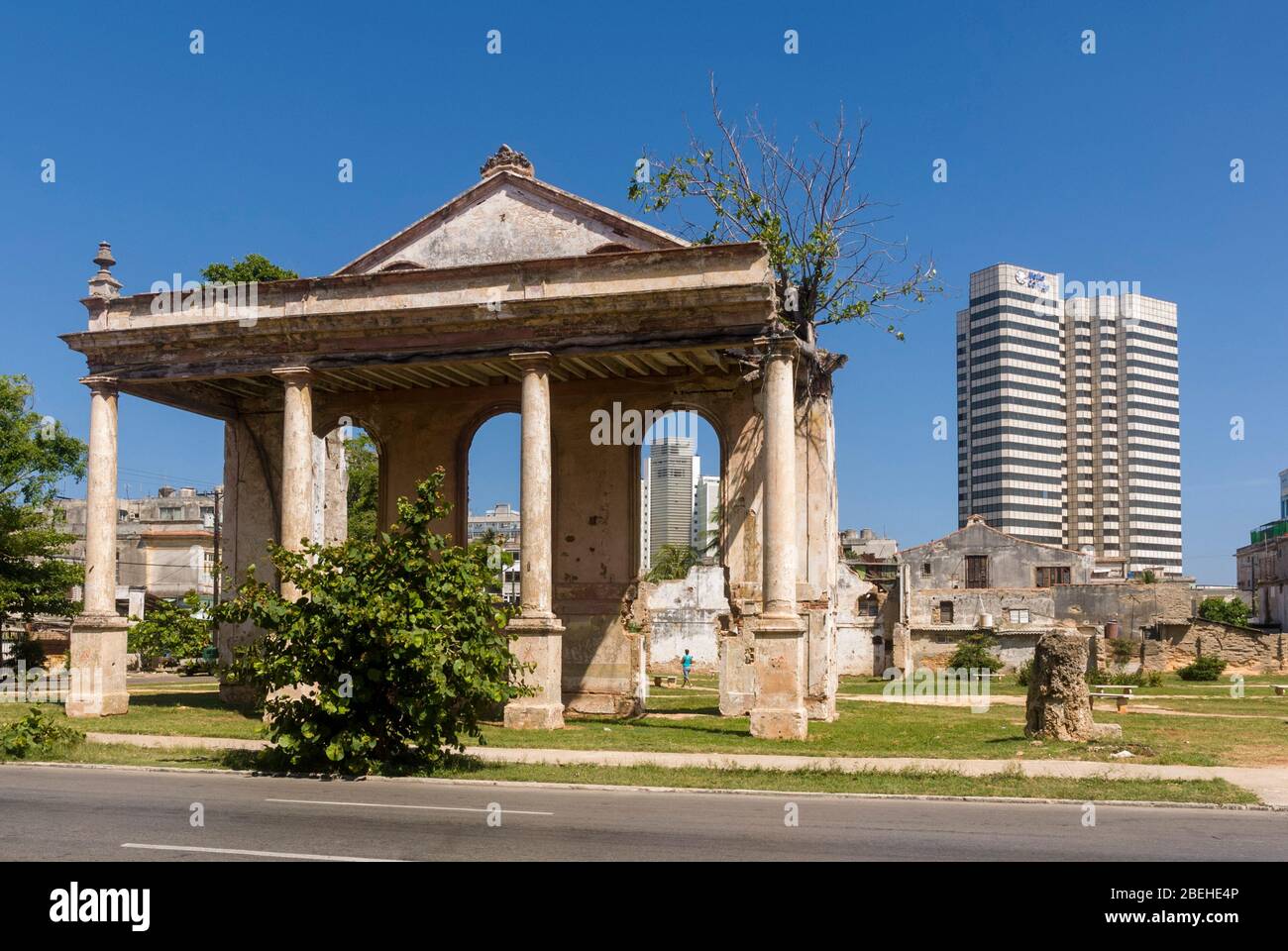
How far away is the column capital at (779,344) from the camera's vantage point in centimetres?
1998

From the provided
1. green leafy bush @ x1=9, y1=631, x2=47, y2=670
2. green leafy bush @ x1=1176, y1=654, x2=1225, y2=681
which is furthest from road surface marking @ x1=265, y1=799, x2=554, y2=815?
green leafy bush @ x1=1176, y1=654, x2=1225, y2=681

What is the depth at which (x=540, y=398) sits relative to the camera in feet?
69.5

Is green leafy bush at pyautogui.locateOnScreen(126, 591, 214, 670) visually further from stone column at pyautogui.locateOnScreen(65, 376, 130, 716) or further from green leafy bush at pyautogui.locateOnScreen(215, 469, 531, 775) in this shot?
green leafy bush at pyautogui.locateOnScreen(215, 469, 531, 775)

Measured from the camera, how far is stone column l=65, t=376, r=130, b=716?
2261cm

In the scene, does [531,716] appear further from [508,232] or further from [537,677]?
[508,232]

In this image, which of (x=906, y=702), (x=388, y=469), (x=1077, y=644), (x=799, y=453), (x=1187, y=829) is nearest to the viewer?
(x=1187, y=829)

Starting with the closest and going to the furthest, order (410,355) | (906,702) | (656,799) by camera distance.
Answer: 1. (656,799)
2. (410,355)
3. (906,702)

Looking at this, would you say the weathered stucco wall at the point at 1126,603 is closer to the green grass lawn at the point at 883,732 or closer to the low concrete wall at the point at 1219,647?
the low concrete wall at the point at 1219,647

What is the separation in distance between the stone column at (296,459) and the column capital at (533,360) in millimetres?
4279

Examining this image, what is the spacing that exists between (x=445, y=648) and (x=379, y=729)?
133 cm
